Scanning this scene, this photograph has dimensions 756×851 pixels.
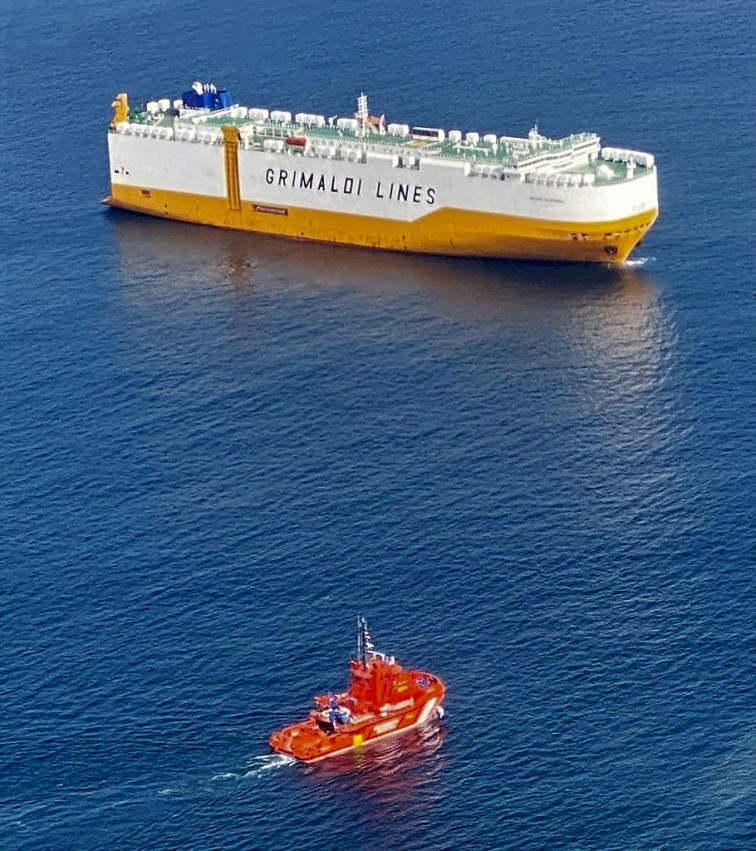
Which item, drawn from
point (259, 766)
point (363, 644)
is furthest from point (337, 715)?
point (259, 766)

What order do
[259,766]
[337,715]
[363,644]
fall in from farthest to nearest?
[363,644]
[337,715]
[259,766]

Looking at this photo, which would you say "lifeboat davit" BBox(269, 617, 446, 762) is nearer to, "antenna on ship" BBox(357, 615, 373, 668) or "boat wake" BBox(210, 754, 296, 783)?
"antenna on ship" BBox(357, 615, 373, 668)

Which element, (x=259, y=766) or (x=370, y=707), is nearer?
(x=259, y=766)

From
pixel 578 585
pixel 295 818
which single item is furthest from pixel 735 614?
pixel 295 818

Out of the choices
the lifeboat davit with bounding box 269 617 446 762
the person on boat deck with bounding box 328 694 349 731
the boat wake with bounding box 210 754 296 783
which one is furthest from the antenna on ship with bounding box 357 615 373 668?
the boat wake with bounding box 210 754 296 783

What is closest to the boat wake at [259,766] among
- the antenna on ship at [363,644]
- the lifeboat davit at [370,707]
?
the lifeboat davit at [370,707]

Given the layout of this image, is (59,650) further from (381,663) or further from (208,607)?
(381,663)

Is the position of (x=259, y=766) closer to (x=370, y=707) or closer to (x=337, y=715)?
(x=337, y=715)

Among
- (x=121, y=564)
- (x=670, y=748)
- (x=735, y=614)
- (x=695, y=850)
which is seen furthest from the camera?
(x=121, y=564)

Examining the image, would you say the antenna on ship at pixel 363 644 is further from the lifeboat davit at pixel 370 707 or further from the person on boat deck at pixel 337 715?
the person on boat deck at pixel 337 715
